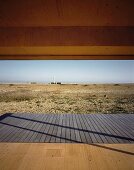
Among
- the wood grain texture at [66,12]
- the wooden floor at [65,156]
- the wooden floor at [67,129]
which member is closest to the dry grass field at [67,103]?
the wooden floor at [67,129]

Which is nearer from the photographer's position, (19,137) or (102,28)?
(102,28)

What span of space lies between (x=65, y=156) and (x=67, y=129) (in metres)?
2.09

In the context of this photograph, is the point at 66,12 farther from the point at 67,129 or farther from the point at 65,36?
the point at 67,129

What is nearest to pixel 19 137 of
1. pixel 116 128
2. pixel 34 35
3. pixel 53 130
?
pixel 53 130

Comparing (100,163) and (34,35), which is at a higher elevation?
(34,35)

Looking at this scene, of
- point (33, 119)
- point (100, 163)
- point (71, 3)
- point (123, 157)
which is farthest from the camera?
point (33, 119)

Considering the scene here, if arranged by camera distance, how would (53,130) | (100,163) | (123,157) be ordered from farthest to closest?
1. (53,130)
2. (123,157)
3. (100,163)

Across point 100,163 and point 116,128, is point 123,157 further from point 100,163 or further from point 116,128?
point 116,128

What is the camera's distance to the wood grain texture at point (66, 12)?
1.79 m

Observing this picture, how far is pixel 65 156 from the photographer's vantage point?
4.83 m

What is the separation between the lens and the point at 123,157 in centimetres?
478

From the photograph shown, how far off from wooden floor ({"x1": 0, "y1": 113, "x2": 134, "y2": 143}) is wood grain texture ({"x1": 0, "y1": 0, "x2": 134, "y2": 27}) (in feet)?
13.8

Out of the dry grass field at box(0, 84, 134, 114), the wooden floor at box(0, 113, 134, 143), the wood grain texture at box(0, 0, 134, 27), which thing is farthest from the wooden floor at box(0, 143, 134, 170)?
the dry grass field at box(0, 84, 134, 114)

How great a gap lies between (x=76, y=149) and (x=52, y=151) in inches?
23.1
